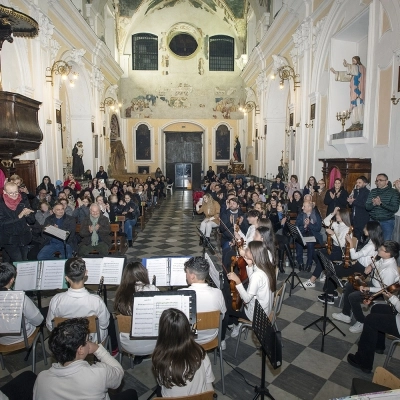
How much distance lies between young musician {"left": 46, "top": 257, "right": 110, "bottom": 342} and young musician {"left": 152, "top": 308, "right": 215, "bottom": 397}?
1.18 m

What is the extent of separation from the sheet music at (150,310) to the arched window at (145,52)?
24.4 meters

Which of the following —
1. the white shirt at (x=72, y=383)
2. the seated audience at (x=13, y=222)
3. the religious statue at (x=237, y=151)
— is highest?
the religious statue at (x=237, y=151)

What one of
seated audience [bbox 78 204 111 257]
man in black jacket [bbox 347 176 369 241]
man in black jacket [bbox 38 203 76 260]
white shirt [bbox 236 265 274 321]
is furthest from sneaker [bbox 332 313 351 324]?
man in black jacket [bbox 38 203 76 260]

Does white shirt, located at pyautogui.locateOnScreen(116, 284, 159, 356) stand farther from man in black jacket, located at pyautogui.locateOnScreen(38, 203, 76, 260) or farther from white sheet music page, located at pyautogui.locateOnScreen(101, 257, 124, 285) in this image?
man in black jacket, located at pyautogui.locateOnScreen(38, 203, 76, 260)

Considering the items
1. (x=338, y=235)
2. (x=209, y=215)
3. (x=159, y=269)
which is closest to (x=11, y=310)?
(x=159, y=269)

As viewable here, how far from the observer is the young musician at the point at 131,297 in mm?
3281

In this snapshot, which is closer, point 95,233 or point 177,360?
point 177,360

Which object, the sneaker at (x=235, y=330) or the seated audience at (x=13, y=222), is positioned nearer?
the sneaker at (x=235, y=330)

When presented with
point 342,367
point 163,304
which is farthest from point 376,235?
point 163,304

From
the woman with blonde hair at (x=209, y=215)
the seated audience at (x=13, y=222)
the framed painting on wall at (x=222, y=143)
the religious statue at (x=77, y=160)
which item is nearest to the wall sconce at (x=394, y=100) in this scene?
the woman with blonde hair at (x=209, y=215)

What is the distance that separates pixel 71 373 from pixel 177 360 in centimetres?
69

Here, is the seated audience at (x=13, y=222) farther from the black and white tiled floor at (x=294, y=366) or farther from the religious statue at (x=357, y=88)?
the religious statue at (x=357, y=88)

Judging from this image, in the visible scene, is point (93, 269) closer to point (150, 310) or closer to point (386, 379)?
point (150, 310)

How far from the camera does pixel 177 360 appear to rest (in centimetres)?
231
